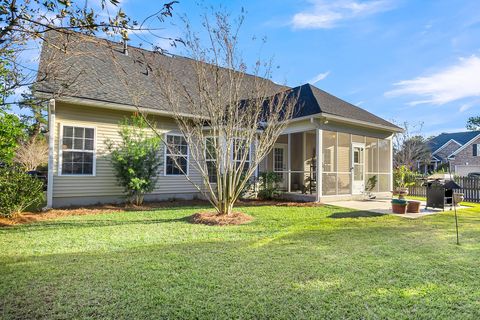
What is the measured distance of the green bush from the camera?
710cm

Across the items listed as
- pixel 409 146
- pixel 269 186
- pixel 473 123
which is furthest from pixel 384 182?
pixel 473 123

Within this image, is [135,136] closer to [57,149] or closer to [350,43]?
[57,149]

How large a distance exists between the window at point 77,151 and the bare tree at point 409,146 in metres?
24.3

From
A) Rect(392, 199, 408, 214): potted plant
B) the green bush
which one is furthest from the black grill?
the green bush

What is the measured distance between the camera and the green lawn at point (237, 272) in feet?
9.12

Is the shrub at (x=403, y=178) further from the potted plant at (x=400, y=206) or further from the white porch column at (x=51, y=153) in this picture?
the white porch column at (x=51, y=153)

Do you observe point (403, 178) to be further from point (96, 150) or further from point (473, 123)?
point (473, 123)


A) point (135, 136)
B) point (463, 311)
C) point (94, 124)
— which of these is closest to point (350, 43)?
point (135, 136)

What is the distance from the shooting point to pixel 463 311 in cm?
277

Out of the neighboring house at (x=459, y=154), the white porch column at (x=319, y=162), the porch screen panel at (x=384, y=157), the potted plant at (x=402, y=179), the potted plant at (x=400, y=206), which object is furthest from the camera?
the neighboring house at (x=459, y=154)

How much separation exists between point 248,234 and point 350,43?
10.6 meters

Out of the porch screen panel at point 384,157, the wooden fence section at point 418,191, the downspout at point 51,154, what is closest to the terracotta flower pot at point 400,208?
the porch screen panel at point 384,157

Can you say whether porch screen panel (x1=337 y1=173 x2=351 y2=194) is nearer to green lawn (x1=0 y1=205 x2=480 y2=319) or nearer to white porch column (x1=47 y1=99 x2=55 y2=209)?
green lawn (x1=0 y1=205 x2=480 y2=319)

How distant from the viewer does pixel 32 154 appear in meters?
25.1
